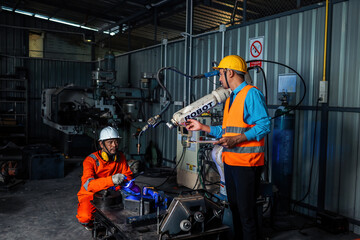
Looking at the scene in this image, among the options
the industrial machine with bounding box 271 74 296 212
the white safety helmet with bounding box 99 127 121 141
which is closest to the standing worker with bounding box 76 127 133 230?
the white safety helmet with bounding box 99 127 121 141

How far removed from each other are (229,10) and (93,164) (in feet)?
16.2

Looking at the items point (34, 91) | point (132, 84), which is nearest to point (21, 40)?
point (34, 91)

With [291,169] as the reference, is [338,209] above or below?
below

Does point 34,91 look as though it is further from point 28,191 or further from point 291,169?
point 291,169

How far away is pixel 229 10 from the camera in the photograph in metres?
7.00

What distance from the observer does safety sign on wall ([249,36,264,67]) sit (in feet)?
15.5

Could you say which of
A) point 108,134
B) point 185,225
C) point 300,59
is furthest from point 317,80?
point 185,225

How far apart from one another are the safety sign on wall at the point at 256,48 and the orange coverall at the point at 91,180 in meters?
2.47

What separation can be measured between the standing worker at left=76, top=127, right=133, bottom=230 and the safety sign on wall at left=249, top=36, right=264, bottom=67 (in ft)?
7.94

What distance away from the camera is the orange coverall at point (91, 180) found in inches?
126

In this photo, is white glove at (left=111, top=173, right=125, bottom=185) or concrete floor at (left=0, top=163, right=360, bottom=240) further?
concrete floor at (left=0, top=163, right=360, bottom=240)

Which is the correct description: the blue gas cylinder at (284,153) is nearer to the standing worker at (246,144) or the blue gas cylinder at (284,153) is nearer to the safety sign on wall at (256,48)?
the safety sign on wall at (256,48)

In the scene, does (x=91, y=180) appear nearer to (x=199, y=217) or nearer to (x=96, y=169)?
(x=96, y=169)

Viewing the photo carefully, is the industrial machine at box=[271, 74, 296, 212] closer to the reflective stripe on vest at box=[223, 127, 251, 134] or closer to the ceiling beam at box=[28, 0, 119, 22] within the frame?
the reflective stripe on vest at box=[223, 127, 251, 134]
